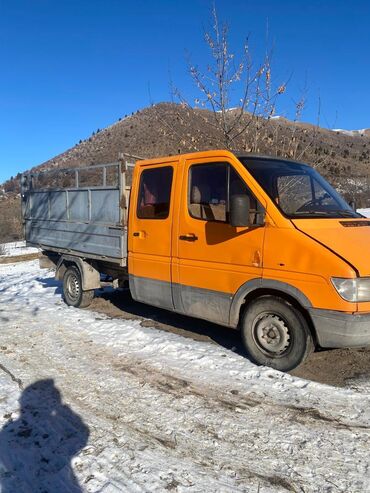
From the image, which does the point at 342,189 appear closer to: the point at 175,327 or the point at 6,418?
the point at 175,327

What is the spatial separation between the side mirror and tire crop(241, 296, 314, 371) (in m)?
0.92

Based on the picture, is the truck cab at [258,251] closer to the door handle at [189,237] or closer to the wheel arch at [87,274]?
the door handle at [189,237]

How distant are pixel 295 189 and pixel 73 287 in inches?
187

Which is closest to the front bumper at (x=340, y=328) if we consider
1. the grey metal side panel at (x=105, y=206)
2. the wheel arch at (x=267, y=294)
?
the wheel arch at (x=267, y=294)

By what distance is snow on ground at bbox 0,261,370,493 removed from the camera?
2.91m

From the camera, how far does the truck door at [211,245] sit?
4.64 meters

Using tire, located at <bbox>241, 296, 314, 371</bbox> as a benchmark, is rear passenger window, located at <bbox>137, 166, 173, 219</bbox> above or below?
above

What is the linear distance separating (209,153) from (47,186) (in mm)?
4855

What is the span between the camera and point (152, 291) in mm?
5840

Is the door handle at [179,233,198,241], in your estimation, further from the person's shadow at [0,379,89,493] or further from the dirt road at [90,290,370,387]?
the person's shadow at [0,379,89,493]

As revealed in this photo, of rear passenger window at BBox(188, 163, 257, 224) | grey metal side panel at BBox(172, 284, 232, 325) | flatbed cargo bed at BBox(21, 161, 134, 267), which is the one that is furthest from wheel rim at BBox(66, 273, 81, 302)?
rear passenger window at BBox(188, 163, 257, 224)

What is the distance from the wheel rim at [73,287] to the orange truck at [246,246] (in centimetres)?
122

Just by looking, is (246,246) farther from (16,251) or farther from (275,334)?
(16,251)

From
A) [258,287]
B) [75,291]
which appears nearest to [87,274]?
[75,291]
